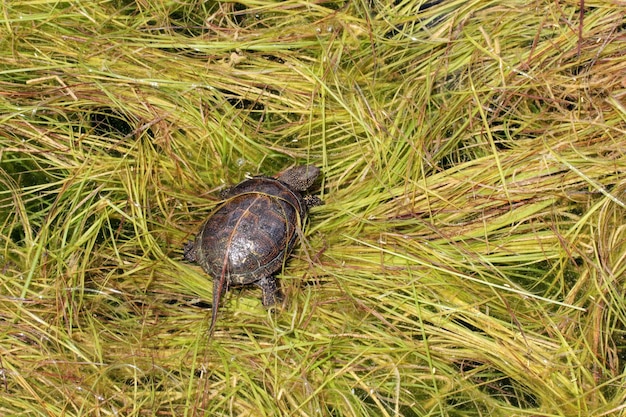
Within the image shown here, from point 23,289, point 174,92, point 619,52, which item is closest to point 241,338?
point 23,289

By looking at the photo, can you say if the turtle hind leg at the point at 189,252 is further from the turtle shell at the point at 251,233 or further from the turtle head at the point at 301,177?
the turtle head at the point at 301,177

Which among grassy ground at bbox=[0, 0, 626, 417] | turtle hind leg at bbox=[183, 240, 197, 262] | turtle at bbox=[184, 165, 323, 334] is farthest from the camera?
turtle hind leg at bbox=[183, 240, 197, 262]

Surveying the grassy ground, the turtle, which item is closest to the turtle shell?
the turtle

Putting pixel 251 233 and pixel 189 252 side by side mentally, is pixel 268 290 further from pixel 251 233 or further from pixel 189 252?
pixel 189 252

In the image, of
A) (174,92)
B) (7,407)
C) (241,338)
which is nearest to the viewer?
(7,407)

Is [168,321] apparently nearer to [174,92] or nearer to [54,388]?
[54,388]

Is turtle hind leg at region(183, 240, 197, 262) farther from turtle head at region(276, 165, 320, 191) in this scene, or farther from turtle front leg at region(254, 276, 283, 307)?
turtle head at region(276, 165, 320, 191)
